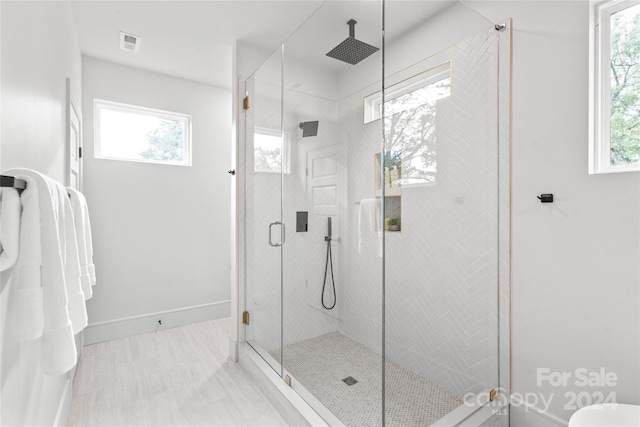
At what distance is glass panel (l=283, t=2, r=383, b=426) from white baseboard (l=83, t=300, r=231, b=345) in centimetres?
165

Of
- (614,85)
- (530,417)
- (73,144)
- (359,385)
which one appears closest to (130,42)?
(73,144)

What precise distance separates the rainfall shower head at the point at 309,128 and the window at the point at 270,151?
0.55 feet

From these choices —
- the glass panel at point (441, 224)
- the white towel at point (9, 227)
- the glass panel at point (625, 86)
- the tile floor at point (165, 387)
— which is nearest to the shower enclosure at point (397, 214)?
the glass panel at point (441, 224)

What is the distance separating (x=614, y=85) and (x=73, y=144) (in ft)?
10.6

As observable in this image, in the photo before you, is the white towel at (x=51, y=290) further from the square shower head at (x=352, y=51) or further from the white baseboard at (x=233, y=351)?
the white baseboard at (x=233, y=351)

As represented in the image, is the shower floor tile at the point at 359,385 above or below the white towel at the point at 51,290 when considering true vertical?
below

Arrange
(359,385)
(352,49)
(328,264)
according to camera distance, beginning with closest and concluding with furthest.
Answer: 1. (352,49)
2. (359,385)
3. (328,264)

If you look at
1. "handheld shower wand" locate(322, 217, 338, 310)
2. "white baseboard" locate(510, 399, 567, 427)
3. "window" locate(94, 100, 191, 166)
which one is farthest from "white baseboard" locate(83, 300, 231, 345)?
"white baseboard" locate(510, 399, 567, 427)

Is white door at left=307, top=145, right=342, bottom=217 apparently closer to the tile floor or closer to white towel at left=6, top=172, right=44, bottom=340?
the tile floor

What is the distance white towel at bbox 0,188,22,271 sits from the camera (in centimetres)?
74

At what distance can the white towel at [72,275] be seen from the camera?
1.03 metres

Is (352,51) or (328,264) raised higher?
(352,51)

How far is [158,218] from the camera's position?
3287 millimetres

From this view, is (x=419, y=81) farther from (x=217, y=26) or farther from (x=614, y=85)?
(x=217, y=26)
